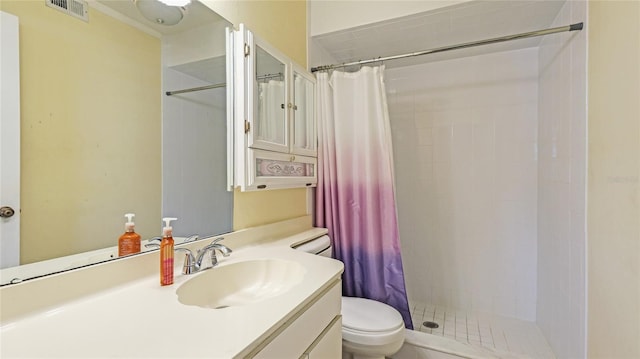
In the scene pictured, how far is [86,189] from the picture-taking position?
86cm

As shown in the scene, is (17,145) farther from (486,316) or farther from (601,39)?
(486,316)


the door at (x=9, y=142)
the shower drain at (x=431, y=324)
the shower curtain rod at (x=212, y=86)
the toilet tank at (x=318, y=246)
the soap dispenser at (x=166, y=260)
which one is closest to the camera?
the door at (x=9, y=142)

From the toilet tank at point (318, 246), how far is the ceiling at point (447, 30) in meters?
1.31

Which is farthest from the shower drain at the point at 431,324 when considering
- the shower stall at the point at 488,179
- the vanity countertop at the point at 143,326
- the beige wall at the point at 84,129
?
the beige wall at the point at 84,129

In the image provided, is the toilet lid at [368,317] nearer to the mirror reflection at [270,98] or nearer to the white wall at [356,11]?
the mirror reflection at [270,98]

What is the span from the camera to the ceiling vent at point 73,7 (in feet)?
2.63

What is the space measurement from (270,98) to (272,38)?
0.40 metres

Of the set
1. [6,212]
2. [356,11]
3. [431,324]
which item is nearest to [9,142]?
[6,212]

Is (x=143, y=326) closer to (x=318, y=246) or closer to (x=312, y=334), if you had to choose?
(x=312, y=334)

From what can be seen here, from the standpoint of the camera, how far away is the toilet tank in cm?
160

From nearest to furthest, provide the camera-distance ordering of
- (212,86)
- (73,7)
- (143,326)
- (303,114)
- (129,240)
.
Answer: (143,326) → (73,7) → (129,240) → (212,86) → (303,114)

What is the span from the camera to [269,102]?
1.47 meters

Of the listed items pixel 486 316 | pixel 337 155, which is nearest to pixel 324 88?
pixel 337 155

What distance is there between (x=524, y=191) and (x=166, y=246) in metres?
2.32
